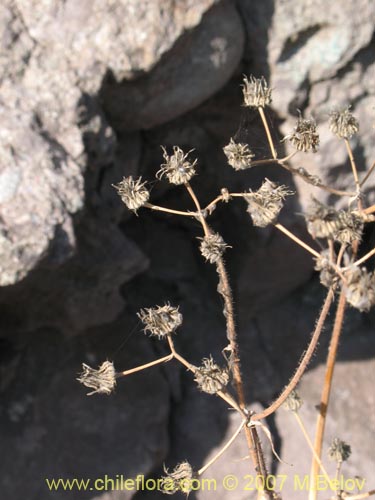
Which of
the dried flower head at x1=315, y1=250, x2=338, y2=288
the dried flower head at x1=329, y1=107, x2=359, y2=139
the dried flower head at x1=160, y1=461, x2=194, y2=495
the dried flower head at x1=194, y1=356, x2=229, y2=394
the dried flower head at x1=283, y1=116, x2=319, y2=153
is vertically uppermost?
the dried flower head at x1=329, y1=107, x2=359, y2=139

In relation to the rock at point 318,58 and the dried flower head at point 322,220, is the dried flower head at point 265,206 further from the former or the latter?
the rock at point 318,58

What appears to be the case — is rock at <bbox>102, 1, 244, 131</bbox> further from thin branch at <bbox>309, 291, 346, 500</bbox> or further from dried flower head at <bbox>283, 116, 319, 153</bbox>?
thin branch at <bbox>309, 291, 346, 500</bbox>

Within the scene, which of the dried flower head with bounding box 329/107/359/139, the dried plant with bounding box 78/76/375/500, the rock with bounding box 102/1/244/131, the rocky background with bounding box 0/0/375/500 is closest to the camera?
the dried plant with bounding box 78/76/375/500

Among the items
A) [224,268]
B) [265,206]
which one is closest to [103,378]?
[224,268]

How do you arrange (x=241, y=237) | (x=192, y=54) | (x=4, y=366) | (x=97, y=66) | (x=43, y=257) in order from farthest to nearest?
(x=241, y=237) < (x=4, y=366) < (x=192, y=54) < (x=97, y=66) < (x=43, y=257)

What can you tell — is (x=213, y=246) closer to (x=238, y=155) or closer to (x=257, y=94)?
(x=238, y=155)

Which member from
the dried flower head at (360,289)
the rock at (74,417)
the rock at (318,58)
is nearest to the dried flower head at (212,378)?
the dried flower head at (360,289)

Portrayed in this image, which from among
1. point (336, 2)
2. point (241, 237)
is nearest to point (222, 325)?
point (241, 237)

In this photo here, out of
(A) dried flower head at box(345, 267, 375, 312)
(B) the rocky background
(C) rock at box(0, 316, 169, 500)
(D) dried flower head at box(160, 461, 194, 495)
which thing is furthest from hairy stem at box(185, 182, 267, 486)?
(C) rock at box(0, 316, 169, 500)

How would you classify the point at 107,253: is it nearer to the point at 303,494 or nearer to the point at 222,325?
the point at 222,325
